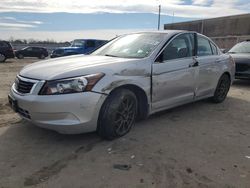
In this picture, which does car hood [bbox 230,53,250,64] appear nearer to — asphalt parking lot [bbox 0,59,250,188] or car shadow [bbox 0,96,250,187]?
car shadow [bbox 0,96,250,187]

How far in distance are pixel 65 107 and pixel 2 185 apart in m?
1.13

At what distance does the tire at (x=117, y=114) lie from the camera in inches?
161

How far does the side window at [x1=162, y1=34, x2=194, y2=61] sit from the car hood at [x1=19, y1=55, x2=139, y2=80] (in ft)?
2.53

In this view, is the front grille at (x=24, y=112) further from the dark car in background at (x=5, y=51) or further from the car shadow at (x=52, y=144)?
the dark car in background at (x=5, y=51)

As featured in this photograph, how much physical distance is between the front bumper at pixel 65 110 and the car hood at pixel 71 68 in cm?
29

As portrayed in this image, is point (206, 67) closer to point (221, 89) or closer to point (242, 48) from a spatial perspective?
point (221, 89)

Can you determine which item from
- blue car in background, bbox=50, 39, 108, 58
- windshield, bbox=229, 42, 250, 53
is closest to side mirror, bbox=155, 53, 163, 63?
windshield, bbox=229, 42, 250, 53

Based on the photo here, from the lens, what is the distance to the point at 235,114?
20.0 ft

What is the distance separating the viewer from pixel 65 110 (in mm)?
3775

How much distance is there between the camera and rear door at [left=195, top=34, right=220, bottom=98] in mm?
5879

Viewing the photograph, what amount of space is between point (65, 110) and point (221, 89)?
169 inches

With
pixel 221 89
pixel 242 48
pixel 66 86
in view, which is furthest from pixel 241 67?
pixel 66 86

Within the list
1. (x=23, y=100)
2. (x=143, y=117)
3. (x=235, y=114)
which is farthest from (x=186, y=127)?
(x=23, y=100)

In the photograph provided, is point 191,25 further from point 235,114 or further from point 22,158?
point 22,158
